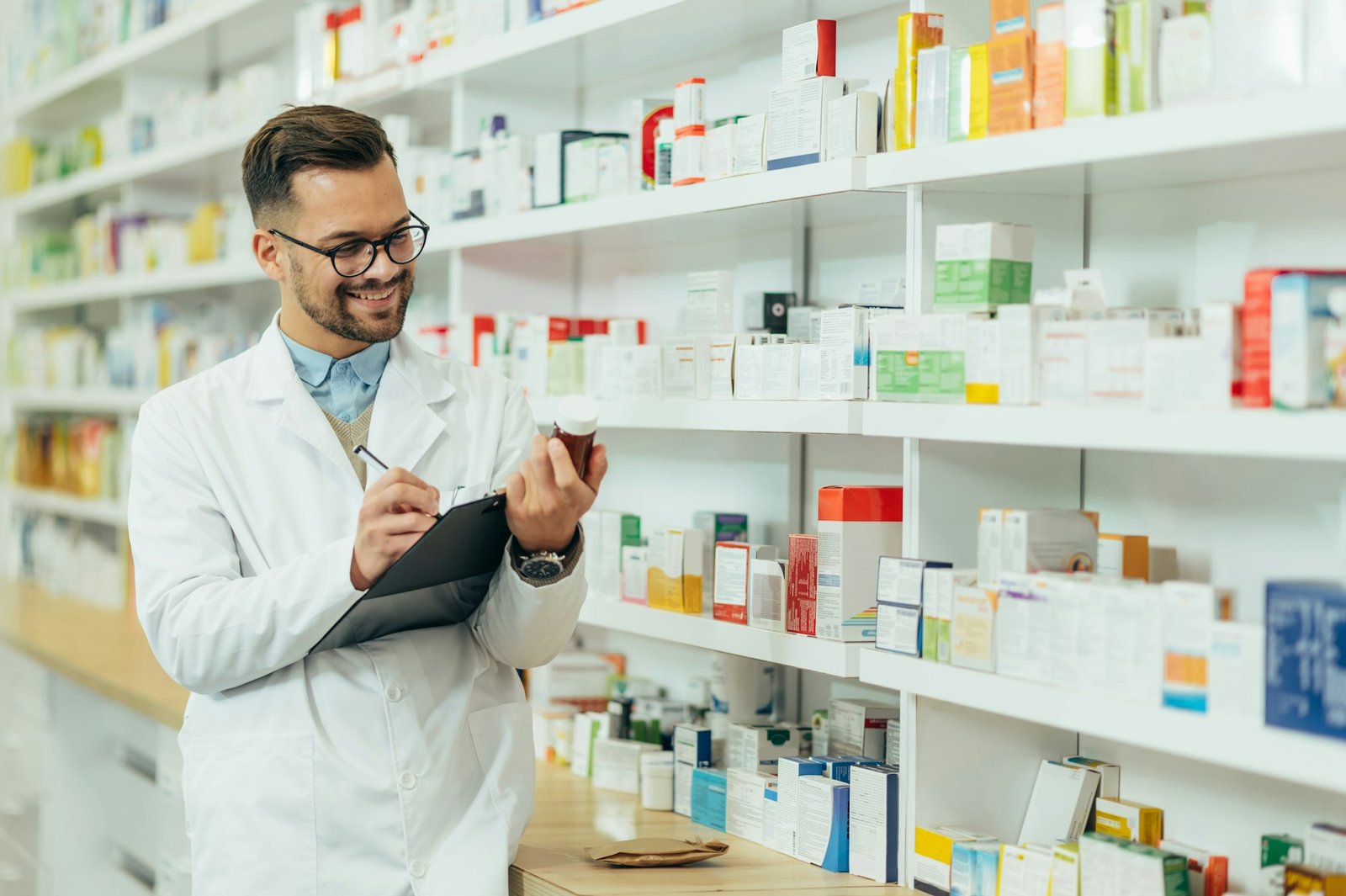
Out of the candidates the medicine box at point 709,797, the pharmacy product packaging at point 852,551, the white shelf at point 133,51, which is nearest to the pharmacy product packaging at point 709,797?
the medicine box at point 709,797

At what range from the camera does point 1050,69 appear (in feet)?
6.84

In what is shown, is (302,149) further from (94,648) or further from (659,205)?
(94,648)

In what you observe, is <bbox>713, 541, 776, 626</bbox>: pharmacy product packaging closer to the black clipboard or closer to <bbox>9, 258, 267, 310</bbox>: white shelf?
the black clipboard

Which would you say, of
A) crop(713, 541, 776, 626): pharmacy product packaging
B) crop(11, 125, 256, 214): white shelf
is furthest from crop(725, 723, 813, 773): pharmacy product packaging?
crop(11, 125, 256, 214): white shelf

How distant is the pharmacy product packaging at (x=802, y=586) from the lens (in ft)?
8.39

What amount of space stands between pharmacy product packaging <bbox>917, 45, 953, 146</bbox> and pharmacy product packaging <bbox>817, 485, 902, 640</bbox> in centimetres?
61

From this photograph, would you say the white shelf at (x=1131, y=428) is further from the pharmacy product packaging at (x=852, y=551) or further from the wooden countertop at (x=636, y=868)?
the wooden countertop at (x=636, y=868)

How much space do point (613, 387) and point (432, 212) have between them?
957mm

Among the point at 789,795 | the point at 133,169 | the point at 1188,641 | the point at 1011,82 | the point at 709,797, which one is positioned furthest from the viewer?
the point at 133,169

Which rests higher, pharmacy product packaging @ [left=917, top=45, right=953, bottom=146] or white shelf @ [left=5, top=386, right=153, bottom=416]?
pharmacy product packaging @ [left=917, top=45, right=953, bottom=146]

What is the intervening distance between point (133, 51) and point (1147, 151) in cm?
456

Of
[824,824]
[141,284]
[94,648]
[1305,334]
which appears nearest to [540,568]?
[824,824]

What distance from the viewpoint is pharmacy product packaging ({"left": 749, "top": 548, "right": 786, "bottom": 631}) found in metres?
2.64

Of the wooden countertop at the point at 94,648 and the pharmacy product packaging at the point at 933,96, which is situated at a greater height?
the pharmacy product packaging at the point at 933,96
